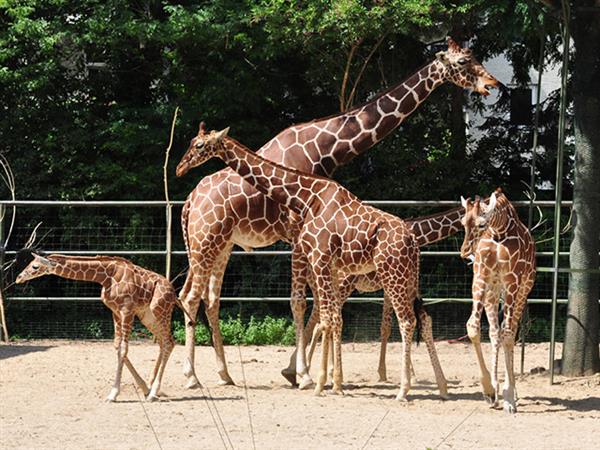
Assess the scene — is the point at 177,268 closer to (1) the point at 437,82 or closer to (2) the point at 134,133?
(2) the point at 134,133

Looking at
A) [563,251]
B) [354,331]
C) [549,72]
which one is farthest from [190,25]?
[549,72]

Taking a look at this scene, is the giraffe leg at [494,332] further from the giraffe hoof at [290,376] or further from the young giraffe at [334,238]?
the giraffe hoof at [290,376]

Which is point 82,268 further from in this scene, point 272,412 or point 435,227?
point 435,227

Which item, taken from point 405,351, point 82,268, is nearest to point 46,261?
point 82,268

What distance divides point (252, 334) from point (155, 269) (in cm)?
246

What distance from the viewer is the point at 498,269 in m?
9.31

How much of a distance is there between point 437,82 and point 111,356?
4761 mm

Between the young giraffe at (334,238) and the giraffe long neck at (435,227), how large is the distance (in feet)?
4.02

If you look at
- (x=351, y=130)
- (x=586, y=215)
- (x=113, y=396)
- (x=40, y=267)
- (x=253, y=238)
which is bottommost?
(x=113, y=396)

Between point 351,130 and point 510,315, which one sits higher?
point 351,130

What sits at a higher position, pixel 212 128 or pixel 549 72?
pixel 549 72

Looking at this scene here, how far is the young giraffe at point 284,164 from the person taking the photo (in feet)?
34.7

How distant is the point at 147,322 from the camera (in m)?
9.65

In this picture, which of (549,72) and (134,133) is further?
(549,72)
